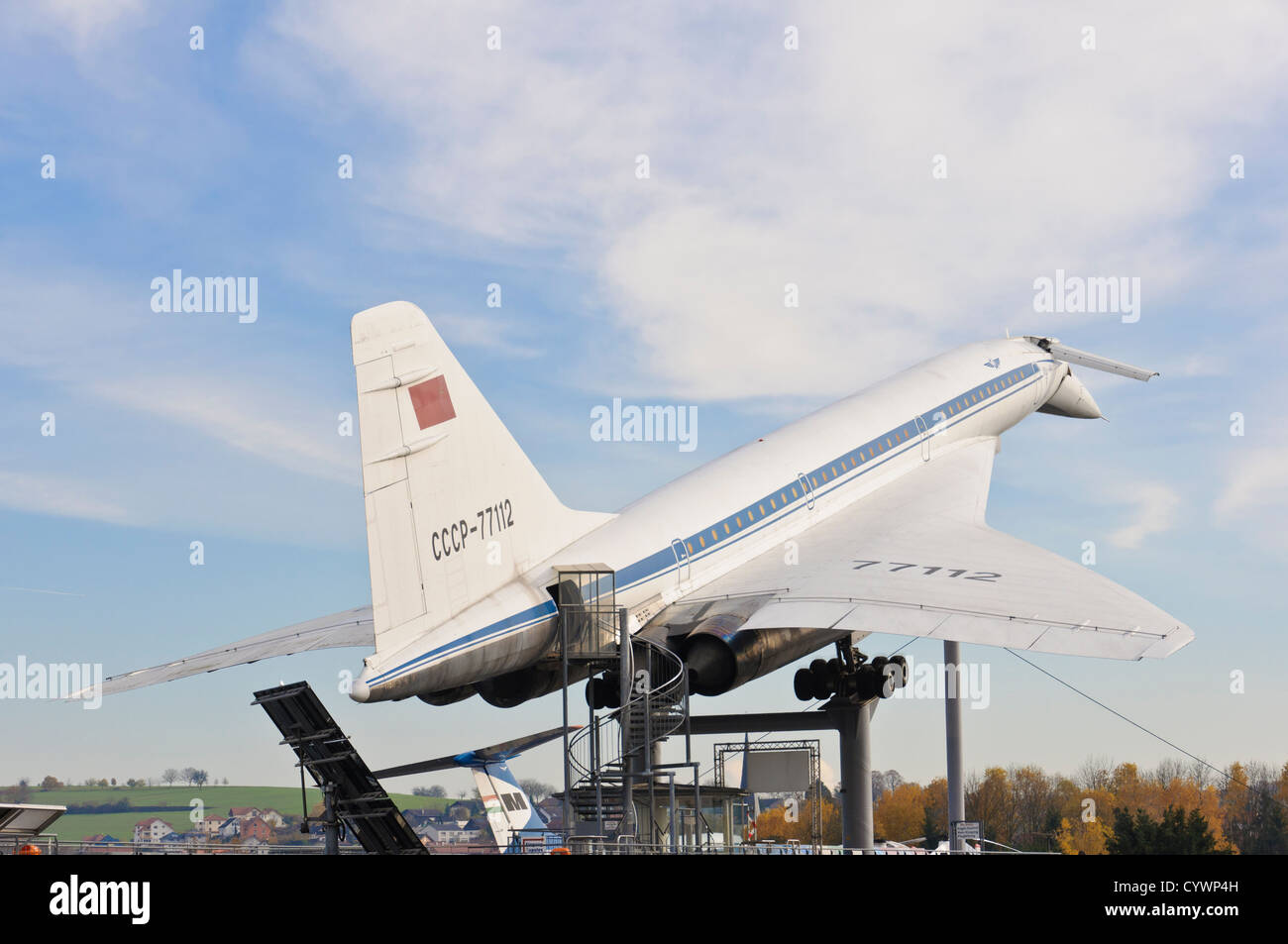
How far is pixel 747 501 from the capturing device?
23.3 metres

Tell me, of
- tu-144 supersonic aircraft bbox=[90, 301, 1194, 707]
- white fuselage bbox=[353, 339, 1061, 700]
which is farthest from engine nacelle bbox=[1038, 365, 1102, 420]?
tu-144 supersonic aircraft bbox=[90, 301, 1194, 707]

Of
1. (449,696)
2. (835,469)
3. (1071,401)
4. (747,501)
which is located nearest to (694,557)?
(747,501)

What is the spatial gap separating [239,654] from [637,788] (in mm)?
7806

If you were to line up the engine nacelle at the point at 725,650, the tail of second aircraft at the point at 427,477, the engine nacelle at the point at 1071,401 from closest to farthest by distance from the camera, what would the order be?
the tail of second aircraft at the point at 427,477, the engine nacelle at the point at 725,650, the engine nacelle at the point at 1071,401

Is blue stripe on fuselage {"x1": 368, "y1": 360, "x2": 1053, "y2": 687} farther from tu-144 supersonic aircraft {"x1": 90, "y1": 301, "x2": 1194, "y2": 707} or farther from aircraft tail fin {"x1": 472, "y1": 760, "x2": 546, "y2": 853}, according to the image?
aircraft tail fin {"x1": 472, "y1": 760, "x2": 546, "y2": 853}

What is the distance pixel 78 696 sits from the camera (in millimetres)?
20703

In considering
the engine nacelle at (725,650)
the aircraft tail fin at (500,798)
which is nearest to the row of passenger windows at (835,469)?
the engine nacelle at (725,650)

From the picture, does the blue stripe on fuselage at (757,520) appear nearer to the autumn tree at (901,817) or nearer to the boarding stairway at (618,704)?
the boarding stairway at (618,704)

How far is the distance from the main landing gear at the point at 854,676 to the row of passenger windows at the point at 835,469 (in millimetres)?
3450

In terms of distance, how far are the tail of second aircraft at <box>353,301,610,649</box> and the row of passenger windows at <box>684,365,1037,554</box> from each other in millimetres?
4348

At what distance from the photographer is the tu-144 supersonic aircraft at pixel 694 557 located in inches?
671

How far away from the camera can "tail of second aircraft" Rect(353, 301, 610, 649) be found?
1675 cm
